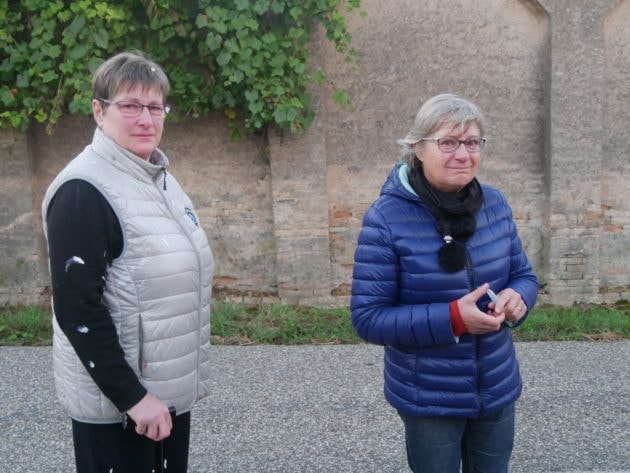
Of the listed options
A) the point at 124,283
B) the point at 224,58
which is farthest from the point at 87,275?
the point at 224,58

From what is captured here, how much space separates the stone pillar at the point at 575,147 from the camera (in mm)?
6652

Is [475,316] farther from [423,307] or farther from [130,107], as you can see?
[130,107]

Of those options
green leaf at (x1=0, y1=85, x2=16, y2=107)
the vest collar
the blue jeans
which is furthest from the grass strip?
the vest collar

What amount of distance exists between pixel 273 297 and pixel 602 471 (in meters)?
3.96

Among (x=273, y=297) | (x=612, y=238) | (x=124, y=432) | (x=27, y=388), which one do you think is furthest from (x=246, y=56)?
(x=124, y=432)

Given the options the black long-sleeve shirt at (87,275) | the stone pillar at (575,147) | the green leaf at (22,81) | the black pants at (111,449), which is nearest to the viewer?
the black long-sleeve shirt at (87,275)

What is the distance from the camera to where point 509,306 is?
8.02 feet

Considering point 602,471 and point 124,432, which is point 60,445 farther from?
point 602,471

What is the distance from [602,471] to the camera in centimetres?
366

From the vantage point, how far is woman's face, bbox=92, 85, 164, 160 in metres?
2.23

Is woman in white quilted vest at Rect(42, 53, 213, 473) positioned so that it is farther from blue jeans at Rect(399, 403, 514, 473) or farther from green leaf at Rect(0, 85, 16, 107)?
green leaf at Rect(0, 85, 16, 107)

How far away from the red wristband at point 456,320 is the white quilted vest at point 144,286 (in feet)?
2.80

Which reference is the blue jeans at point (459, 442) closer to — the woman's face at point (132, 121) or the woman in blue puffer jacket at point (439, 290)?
the woman in blue puffer jacket at point (439, 290)

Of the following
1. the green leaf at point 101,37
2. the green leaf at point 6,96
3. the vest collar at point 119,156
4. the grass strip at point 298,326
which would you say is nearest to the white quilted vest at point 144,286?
the vest collar at point 119,156
